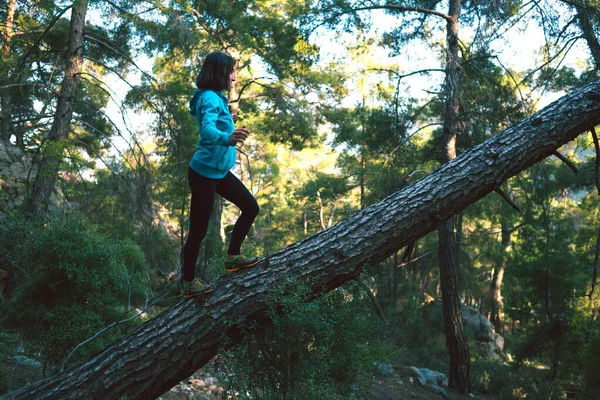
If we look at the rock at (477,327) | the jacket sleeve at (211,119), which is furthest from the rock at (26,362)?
the rock at (477,327)

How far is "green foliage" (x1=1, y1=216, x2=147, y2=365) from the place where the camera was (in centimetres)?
480

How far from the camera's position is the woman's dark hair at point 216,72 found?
146 inches

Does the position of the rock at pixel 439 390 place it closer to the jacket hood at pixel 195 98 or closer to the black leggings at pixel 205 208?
the black leggings at pixel 205 208

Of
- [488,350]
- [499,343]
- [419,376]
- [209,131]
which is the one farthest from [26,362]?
[499,343]

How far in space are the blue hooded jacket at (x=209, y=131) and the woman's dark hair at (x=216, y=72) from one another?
2.1 inches

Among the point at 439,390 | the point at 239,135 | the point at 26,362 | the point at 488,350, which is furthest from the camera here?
the point at 488,350

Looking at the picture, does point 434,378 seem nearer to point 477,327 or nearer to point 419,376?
point 419,376

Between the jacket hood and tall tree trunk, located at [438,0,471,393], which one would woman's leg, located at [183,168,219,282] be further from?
tall tree trunk, located at [438,0,471,393]

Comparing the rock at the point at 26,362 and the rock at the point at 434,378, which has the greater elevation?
the rock at the point at 434,378

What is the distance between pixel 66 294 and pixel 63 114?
4.37 metres

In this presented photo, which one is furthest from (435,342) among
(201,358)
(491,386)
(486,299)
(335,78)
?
(201,358)

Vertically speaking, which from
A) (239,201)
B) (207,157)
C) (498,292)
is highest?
(498,292)

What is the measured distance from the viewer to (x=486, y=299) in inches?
943

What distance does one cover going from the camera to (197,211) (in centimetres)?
375
